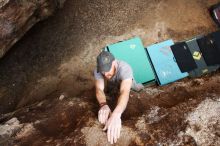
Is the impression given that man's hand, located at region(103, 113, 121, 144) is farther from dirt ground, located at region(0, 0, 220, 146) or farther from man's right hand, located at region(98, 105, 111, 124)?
man's right hand, located at region(98, 105, 111, 124)

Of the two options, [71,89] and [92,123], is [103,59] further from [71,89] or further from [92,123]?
[71,89]

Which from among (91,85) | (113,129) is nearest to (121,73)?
(113,129)

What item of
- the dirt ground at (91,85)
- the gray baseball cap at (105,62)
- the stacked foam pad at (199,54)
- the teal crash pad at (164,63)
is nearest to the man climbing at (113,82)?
the gray baseball cap at (105,62)

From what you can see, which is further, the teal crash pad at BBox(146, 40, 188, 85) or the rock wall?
the teal crash pad at BBox(146, 40, 188, 85)

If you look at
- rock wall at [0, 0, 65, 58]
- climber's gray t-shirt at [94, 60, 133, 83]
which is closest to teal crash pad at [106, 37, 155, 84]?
rock wall at [0, 0, 65, 58]

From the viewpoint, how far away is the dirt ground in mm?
3934

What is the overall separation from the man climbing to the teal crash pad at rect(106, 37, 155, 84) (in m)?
1.55

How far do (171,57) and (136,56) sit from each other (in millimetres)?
689

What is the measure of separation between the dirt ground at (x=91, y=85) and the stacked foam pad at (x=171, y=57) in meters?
0.40

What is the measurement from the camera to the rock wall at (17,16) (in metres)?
5.19

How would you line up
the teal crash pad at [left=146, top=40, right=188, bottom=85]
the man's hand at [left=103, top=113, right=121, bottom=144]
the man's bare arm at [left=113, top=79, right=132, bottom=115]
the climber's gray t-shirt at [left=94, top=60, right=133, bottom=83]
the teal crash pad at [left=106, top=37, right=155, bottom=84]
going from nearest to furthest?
the man's hand at [left=103, top=113, right=121, bottom=144], the man's bare arm at [left=113, top=79, right=132, bottom=115], the climber's gray t-shirt at [left=94, top=60, right=133, bottom=83], the teal crash pad at [left=106, top=37, right=155, bottom=84], the teal crash pad at [left=146, top=40, right=188, bottom=85]

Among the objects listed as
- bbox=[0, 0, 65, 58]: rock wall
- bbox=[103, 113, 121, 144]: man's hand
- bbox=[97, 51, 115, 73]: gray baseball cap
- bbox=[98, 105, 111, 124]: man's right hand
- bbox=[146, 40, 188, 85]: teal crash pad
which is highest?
bbox=[0, 0, 65, 58]: rock wall

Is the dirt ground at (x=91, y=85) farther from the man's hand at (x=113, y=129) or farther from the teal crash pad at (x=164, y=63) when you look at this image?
the teal crash pad at (x=164, y=63)

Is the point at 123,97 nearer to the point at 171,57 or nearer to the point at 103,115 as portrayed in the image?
the point at 103,115
